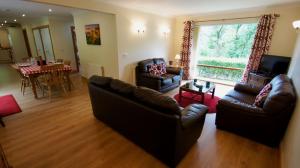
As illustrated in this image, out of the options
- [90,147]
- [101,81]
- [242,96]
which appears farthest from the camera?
[242,96]

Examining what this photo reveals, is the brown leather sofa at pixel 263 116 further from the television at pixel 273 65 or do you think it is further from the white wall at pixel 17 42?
the white wall at pixel 17 42

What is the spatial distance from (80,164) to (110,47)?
11.3ft

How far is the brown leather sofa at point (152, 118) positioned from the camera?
1.69 metres

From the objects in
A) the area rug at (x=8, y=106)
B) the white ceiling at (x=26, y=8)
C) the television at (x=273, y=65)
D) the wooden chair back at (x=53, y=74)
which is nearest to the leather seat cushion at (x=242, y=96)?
the television at (x=273, y=65)

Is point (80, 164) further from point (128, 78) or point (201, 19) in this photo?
point (201, 19)

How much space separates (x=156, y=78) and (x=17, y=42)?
31.8ft

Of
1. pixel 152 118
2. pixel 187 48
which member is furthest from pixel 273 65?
pixel 152 118

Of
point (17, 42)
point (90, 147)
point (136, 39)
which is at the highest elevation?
point (136, 39)

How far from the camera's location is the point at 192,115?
2.00 m

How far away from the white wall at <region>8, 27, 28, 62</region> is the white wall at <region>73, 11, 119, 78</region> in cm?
592

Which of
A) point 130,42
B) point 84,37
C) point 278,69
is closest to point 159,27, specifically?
point 130,42

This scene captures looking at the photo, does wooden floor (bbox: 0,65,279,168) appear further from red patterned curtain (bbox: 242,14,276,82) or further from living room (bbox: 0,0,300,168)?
red patterned curtain (bbox: 242,14,276,82)

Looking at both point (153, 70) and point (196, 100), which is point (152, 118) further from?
point (153, 70)

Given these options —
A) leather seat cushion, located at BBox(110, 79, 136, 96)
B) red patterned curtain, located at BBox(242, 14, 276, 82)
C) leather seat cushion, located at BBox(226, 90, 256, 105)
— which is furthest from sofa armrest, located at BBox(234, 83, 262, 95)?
leather seat cushion, located at BBox(110, 79, 136, 96)
